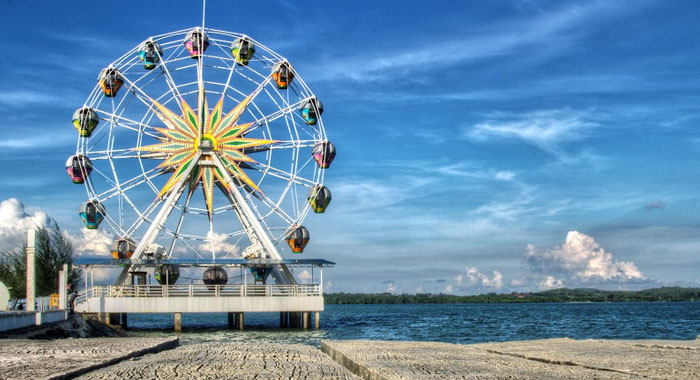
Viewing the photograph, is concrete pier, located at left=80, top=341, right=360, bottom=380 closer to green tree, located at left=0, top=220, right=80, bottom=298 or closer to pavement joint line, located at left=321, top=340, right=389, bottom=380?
pavement joint line, located at left=321, top=340, right=389, bottom=380

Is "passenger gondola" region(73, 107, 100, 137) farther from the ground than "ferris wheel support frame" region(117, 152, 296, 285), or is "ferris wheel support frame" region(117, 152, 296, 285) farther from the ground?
"passenger gondola" region(73, 107, 100, 137)

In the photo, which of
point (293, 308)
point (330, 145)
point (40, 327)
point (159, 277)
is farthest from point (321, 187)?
point (40, 327)

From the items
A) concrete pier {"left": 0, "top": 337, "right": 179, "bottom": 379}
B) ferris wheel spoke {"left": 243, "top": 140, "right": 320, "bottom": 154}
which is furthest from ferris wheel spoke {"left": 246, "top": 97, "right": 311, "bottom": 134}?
concrete pier {"left": 0, "top": 337, "right": 179, "bottom": 379}

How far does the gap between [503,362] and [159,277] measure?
38685 millimetres

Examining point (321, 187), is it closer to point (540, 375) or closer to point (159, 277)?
point (159, 277)

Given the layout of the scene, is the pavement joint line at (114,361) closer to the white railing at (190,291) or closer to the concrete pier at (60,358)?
the concrete pier at (60,358)

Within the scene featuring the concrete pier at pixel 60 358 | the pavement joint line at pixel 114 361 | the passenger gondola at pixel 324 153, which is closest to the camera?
the pavement joint line at pixel 114 361

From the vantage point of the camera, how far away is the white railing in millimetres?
48094

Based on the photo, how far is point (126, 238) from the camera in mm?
49688

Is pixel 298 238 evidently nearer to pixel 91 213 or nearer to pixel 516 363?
pixel 91 213

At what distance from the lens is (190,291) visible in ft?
158

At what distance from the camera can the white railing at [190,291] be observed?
158ft

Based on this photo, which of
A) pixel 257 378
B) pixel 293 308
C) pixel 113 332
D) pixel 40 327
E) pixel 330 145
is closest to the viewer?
pixel 257 378

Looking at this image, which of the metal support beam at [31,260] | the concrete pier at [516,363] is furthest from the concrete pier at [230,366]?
the metal support beam at [31,260]
